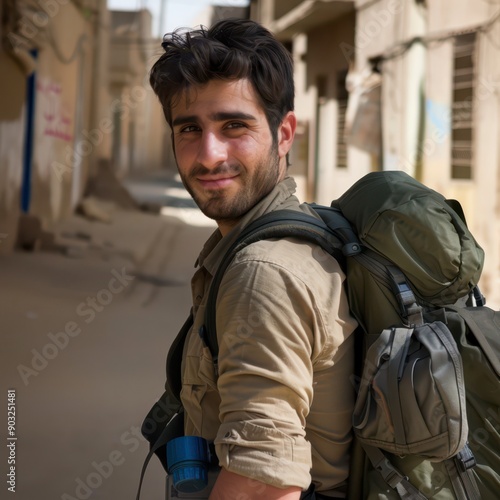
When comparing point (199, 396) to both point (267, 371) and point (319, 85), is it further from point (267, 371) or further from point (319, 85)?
point (319, 85)

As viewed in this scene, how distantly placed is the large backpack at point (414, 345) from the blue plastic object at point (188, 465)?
0.55ft

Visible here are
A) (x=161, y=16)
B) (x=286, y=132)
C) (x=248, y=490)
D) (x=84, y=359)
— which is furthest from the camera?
(x=161, y=16)

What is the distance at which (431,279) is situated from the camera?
51.8 inches

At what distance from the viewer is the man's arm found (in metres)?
1.21

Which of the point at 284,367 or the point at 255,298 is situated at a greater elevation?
the point at 255,298

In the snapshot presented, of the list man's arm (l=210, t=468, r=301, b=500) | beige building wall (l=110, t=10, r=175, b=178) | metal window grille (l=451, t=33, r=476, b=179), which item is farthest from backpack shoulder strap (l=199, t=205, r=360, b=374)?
beige building wall (l=110, t=10, r=175, b=178)

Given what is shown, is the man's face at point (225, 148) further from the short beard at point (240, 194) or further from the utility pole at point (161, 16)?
the utility pole at point (161, 16)

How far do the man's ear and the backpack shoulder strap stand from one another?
8.8 inches

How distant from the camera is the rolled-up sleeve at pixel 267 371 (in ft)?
3.93

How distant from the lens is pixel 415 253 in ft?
4.39

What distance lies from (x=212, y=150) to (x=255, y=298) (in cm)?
34

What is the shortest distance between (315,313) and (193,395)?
30 cm

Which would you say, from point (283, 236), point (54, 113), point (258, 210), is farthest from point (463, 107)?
point (283, 236)
